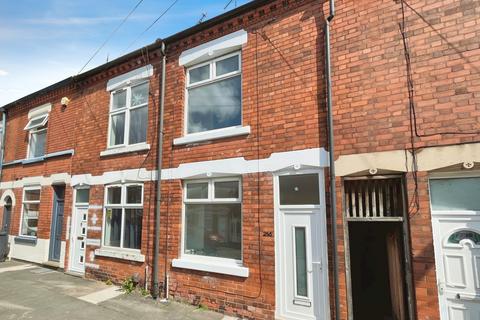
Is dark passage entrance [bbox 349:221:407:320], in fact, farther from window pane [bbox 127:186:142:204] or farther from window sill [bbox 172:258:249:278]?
window pane [bbox 127:186:142:204]

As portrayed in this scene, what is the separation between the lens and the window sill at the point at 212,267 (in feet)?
19.9

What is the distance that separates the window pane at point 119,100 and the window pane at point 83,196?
283cm

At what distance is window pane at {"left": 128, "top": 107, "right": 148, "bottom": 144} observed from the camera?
8.68 metres

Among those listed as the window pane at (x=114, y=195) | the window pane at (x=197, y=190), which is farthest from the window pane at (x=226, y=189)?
the window pane at (x=114, y=195)

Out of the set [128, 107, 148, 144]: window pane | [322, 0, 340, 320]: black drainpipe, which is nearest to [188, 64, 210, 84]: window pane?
[128, 107, 148, 144]: window pane

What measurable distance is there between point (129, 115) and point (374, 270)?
25.6 ft

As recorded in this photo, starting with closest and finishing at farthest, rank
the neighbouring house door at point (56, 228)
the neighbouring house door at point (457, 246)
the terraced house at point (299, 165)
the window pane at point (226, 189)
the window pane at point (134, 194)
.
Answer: the neighbouring house door at point (457, 246) < the terraced house at point (299, 165) < the window pane at point (226, 189) < the window pane at point (134, 194) < the neighbouring house door at point (56, 228)

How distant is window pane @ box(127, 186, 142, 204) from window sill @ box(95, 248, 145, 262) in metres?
1.35

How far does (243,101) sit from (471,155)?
4.19 meters

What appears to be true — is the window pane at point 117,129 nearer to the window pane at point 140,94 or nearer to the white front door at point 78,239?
the window pane at point 140,94

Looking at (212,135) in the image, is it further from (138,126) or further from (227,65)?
(138,126)

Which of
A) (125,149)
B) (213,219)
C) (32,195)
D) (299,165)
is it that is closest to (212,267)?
(213,219)

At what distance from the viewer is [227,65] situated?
7.31 m

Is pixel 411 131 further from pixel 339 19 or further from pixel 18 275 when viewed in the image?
pixel 18 275
